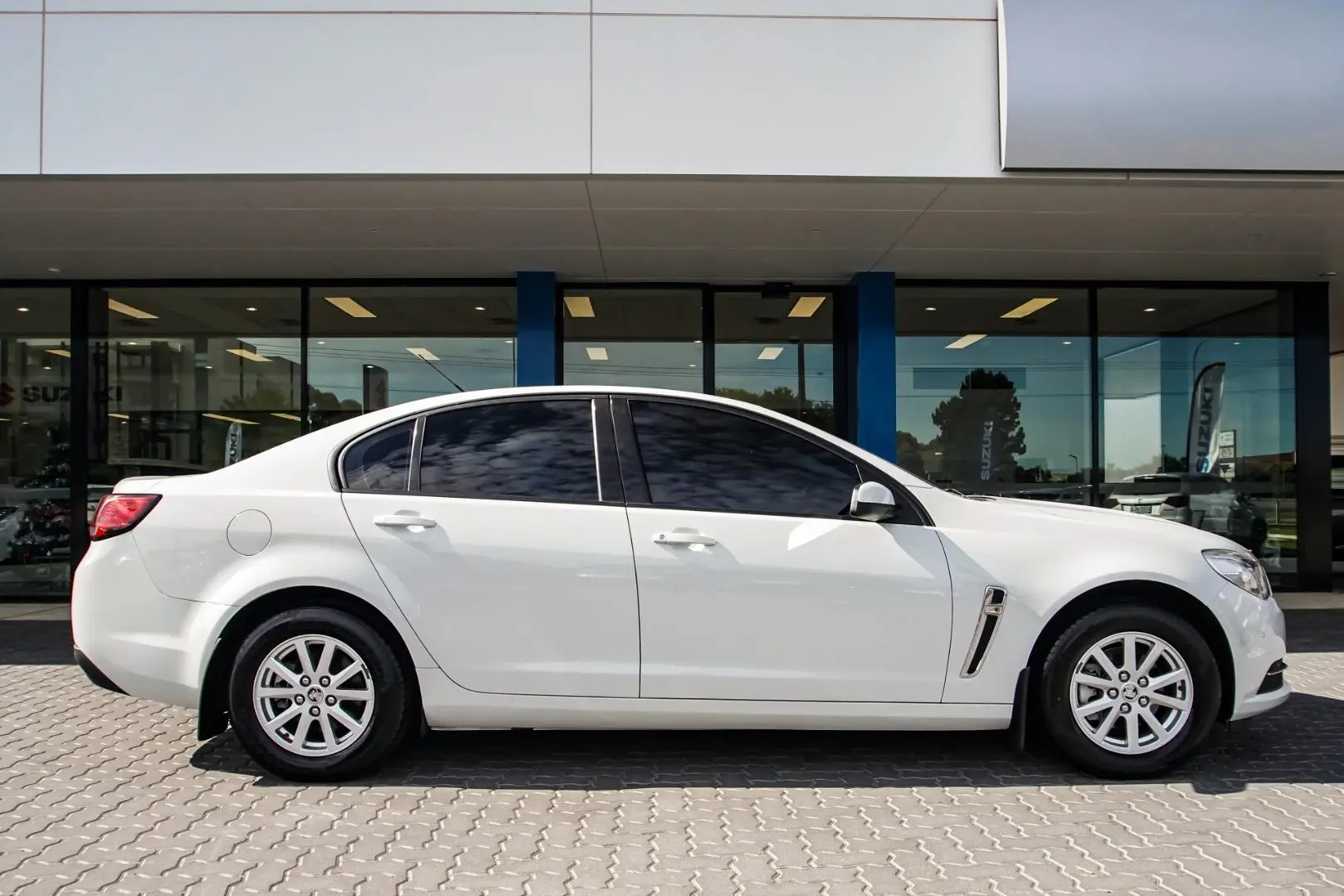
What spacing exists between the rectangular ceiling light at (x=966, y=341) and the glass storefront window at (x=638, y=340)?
266 cm

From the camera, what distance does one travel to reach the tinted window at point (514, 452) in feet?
13.1

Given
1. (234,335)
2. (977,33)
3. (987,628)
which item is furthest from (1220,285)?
(234,335)

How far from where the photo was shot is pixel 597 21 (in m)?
6.03

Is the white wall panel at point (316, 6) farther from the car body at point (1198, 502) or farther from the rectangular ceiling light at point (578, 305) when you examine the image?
the car body at point (1198, 502)

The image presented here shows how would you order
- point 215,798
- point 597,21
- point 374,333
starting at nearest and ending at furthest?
1. point 215,798
2. point 597,21
3. point 374,333

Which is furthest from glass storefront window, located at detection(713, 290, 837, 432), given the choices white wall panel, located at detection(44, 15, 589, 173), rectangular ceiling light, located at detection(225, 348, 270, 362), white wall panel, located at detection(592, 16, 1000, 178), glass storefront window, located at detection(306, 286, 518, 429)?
rectangular ceiling light, located at detection(225, 348, 270, 362)

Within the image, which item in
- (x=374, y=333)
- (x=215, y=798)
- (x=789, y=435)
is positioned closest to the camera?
(x=215, y=798)

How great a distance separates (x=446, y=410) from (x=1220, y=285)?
9.06 meters

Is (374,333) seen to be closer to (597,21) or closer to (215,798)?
(597,21)

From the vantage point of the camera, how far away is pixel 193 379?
9.93m

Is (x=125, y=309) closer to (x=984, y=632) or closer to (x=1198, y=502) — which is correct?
(x=984, y=632)

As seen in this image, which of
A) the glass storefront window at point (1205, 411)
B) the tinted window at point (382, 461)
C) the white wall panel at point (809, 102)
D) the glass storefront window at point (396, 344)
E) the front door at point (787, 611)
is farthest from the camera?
the glass storefront window at point (1205, 411)

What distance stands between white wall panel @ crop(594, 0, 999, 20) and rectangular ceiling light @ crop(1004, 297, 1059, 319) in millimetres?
4558

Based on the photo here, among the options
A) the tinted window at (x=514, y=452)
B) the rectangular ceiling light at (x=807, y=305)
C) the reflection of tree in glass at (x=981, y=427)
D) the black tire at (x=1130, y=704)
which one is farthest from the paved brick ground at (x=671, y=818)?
the rectangular ceiling light at (x=807, y=305)
